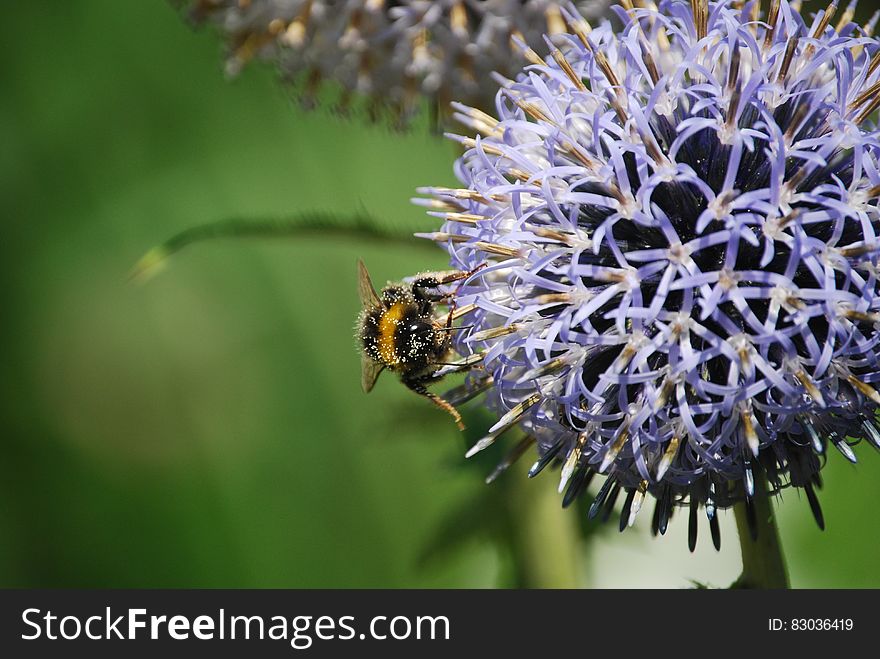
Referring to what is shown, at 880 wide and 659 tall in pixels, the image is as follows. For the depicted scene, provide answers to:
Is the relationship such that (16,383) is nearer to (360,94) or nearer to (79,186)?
(79,186)

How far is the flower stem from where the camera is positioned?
1.10 metres

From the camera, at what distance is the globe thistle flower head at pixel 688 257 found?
959mm

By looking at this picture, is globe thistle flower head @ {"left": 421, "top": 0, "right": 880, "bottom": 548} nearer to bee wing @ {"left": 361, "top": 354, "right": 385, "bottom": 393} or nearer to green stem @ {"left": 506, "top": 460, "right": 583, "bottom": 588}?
bee wing @ {"left": 361, "top": 354, "right": 385, "bottom": 393}

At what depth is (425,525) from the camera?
229 cm

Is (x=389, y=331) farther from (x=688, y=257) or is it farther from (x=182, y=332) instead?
(x=182, y=332)

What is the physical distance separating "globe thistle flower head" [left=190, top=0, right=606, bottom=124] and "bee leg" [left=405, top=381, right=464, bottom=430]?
0.54m

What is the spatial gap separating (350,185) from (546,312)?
1.63 m

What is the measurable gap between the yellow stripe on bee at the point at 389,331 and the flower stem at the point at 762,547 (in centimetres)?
52

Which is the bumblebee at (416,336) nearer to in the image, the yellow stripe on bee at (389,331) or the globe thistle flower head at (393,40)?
the yellow stripe on bee at (389,331)

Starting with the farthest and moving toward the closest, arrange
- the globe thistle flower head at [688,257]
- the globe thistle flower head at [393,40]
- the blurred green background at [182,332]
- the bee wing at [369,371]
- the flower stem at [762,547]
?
the blurred green background at [182,332], the globe thistle flower head at [393,40], the bee wing at [369,371], the flower stem at [762,547], the globe thistle flower head at [688,257]

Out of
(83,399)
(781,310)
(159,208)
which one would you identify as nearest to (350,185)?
(159,208)

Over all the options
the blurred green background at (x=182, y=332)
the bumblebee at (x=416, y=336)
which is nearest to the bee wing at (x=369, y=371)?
the bumblebee at (x=416, y=336)

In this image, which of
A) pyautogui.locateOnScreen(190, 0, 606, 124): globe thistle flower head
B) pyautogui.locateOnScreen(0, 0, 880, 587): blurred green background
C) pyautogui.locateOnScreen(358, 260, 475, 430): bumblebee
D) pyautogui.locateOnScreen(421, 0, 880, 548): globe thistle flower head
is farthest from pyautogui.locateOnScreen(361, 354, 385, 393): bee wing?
pyautogui.locateOnScreen(0, 0, 880, 587): blurred green background

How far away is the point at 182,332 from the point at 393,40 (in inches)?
46.7
